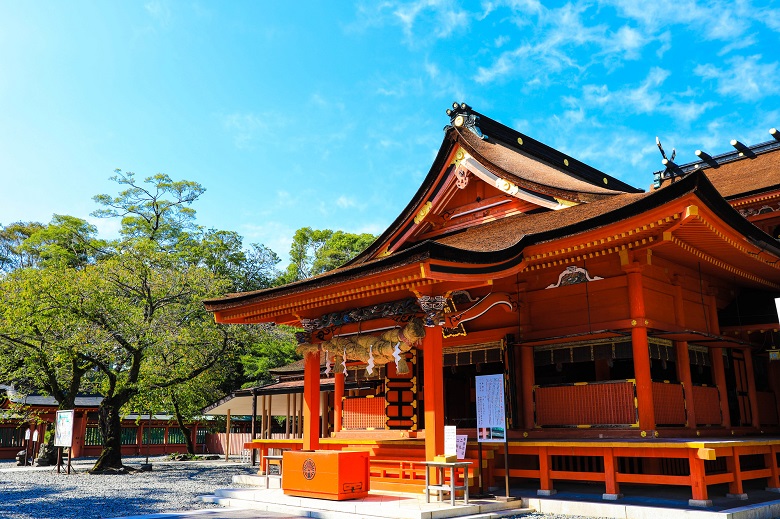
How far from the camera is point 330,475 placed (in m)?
11.1

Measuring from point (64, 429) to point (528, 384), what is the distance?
15593 mm

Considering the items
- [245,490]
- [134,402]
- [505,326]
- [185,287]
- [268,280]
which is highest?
[268,280]

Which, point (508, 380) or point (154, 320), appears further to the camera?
point (154, 320)

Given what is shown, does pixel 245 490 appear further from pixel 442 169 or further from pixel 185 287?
pixel 185 287

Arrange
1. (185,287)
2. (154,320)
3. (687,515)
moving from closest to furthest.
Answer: (687,515) < (154,320) < (185,287)

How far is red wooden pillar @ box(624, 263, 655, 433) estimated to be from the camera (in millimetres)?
10823

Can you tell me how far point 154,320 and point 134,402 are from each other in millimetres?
4138

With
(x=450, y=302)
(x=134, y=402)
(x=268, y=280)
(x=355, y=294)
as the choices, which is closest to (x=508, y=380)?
(x=450, y=302)

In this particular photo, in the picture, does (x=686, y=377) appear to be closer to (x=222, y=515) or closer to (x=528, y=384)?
(x=528, y=384)

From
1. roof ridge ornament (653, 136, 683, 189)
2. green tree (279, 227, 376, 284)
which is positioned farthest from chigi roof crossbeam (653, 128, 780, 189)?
green tree (279, 227, 376, 284)

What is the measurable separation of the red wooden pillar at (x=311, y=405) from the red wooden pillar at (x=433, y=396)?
3538 mm

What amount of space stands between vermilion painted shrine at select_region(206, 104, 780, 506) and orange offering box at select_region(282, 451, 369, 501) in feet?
3.61

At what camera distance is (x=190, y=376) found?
20.8 m

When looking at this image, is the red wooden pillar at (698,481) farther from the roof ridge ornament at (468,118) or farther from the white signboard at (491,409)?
A: the roof ridge ornament at (468,118)
